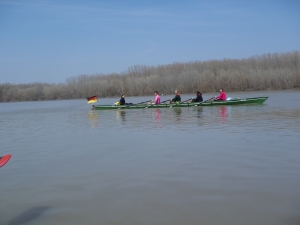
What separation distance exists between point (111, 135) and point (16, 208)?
280 inches

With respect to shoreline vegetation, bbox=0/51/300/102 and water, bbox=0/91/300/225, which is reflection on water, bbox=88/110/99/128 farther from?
shoreline vegetation, bbox=0/51/300/102

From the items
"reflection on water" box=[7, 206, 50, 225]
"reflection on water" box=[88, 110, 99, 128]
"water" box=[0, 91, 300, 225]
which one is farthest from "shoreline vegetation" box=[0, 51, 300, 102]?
"reflection on water" box=[7, 206, 50, 225]

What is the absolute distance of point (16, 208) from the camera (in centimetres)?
538

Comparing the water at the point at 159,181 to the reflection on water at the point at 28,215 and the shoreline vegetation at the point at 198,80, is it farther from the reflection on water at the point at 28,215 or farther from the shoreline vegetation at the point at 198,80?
the shoreline vegetation at the point at 198,80

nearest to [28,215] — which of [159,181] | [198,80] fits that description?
[159,181]

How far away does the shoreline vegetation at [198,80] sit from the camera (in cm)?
5631

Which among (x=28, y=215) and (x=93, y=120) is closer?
(x=28, y=215)

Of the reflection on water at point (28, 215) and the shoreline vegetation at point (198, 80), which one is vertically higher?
the shoreline vegetation at point (198, 80)

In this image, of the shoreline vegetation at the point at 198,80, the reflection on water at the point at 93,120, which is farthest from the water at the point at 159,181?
the shoreline vegetation at the point at 198,80

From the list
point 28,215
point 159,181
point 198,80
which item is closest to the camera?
point 28,215

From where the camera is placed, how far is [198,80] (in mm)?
Answer: 62625

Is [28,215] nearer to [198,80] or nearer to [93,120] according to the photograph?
[93,120]

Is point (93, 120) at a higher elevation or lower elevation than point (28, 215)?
higher

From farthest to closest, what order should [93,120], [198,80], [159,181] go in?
[198,80], [93,120], [159,181]
